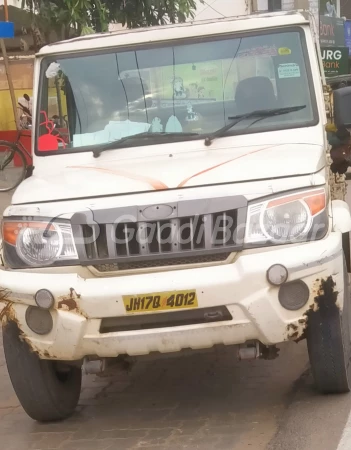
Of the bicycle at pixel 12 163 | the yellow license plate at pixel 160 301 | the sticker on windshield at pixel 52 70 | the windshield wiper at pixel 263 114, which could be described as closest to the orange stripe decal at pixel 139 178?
the yellow license plate at pixel 160 301

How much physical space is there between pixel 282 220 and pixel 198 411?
131 cm

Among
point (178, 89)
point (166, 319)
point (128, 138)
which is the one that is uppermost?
point (178, 89)

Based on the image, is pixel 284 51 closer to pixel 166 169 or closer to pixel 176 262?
pixel 166 169

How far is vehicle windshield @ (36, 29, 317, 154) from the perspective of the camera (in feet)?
19.0

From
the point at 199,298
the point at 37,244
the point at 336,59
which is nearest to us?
the point at 199,298

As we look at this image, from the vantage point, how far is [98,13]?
12812 millimetres

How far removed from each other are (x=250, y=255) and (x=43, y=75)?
2173mm

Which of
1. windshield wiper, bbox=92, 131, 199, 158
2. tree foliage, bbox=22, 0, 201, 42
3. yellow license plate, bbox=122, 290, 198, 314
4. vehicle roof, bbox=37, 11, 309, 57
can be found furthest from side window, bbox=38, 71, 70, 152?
tree foliage, bbox=22, 0, 201, 42

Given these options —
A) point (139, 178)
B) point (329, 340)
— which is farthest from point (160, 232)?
point (329, 340)

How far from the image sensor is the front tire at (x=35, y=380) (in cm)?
513

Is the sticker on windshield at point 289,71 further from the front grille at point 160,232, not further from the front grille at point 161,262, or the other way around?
the front grille at point 161,262

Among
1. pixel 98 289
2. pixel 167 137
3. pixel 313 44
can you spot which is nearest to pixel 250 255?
pixel 98 289

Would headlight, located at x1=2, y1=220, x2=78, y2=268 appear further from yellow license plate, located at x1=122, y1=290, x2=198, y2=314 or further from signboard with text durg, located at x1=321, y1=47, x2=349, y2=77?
signboard with text durg, located at x1=321, y1=47, x2=349, y2=77

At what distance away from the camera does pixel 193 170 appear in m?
5.06
